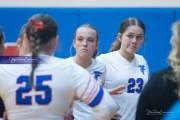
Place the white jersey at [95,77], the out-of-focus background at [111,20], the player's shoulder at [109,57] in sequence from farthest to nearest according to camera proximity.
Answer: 1. the out-of-focus background at [111,20]
2. the player's shoulder at [109,57]
3. the white jersey at [95,77]

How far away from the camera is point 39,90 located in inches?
59.8

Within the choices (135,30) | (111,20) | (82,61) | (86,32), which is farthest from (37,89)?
(111,20)

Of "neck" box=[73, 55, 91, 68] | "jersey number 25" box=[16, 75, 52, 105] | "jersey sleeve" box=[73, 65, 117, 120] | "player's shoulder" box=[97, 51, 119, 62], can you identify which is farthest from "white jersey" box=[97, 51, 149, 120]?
"jersey number 25" box=[16, 75, 52, 105]

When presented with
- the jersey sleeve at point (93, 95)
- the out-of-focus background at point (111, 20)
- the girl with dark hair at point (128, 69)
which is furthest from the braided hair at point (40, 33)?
the out-of-focus background at point (111, 20)

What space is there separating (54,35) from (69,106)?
0.94 ft

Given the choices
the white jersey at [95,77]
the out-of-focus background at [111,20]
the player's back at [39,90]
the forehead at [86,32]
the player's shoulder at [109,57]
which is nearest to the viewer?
the player's back at [39,90]

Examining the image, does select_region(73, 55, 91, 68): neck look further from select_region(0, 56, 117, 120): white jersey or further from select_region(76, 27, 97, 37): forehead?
select_region(0, 56, 117, 120): white jersey

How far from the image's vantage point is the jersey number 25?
151 centimetres

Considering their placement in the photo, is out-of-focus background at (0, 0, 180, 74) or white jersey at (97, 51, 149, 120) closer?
white jersey at (97, 51, 149, 120)

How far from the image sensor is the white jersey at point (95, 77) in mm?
2330

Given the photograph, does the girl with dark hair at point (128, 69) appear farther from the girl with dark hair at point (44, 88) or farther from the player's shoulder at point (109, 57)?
the girl with dark hair at point (44, 88)

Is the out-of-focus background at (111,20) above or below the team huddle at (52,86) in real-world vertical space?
above

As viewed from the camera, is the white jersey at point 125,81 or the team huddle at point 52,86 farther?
the white jersey at point 125,81

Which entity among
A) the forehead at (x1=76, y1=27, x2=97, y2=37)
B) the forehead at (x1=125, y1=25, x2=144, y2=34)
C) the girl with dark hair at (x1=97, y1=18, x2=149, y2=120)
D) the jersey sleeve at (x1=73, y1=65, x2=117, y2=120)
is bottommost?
the jersey sleeve at (x1=73, y1=65, x2=117, y2=120)
